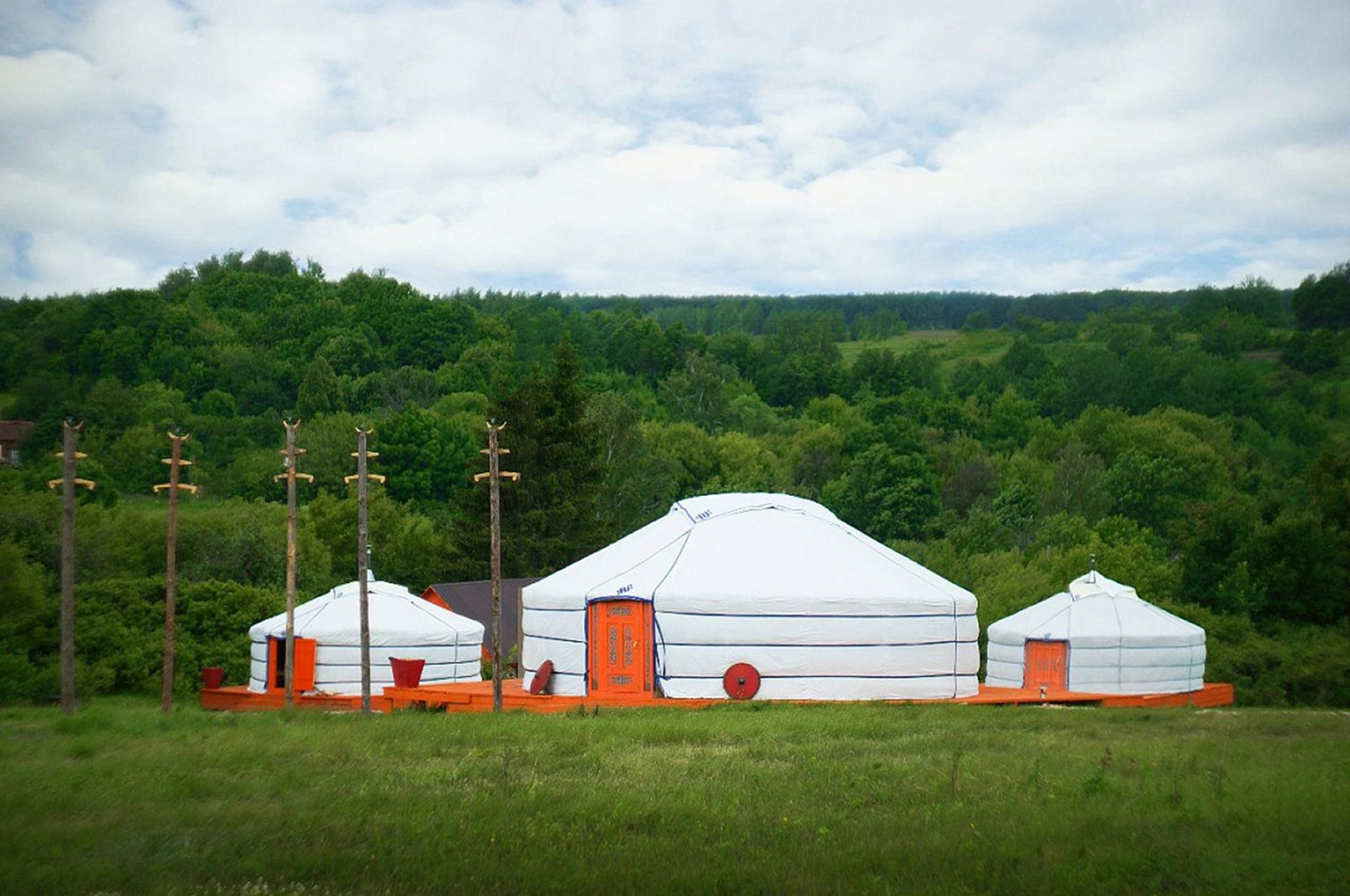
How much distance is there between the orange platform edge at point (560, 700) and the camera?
17453mm

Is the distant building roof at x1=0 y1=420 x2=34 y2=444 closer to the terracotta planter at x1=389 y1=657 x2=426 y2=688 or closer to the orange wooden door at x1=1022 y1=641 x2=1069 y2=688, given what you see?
the terracotta planter at x1=389 y1=657 x2=426 y2=688

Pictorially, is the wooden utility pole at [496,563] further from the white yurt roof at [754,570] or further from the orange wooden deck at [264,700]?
the orange wooden deck at [264,700]

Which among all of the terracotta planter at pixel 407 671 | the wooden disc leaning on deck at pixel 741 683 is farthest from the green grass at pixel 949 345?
the wooden disc leaning on deck at pixel 741 683

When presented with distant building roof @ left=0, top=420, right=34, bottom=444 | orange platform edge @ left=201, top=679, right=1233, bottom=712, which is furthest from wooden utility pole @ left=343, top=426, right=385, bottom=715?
distant building roof @ left=0, top=420, right=34, bottom=444

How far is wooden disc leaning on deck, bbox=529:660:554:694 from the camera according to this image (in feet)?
60.9

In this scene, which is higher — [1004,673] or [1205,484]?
[1205,484]

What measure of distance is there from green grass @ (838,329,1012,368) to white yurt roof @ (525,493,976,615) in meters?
74.2

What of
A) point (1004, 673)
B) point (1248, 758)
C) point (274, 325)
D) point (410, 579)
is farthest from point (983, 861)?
point (274, 325)

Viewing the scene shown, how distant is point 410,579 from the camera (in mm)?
40469

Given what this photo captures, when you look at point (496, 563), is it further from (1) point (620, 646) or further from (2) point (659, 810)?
(2) point (659, 810)

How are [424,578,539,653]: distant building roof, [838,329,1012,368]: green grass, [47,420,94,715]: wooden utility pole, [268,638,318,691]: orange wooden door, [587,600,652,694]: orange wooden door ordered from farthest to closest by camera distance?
1. [838,329,1012,368]: green grass
2. [424,578,539,653]: distant building roof
3. [268,638,318,691]: orange wooden door
4. [587,600,652,694]: orange wooden door
5. [47,420,94,715]: wooden utility pole

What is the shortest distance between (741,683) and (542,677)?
2.81 meters

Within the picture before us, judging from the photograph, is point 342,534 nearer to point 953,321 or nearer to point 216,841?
point 216,841

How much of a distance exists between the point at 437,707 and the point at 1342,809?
12.6 metres
